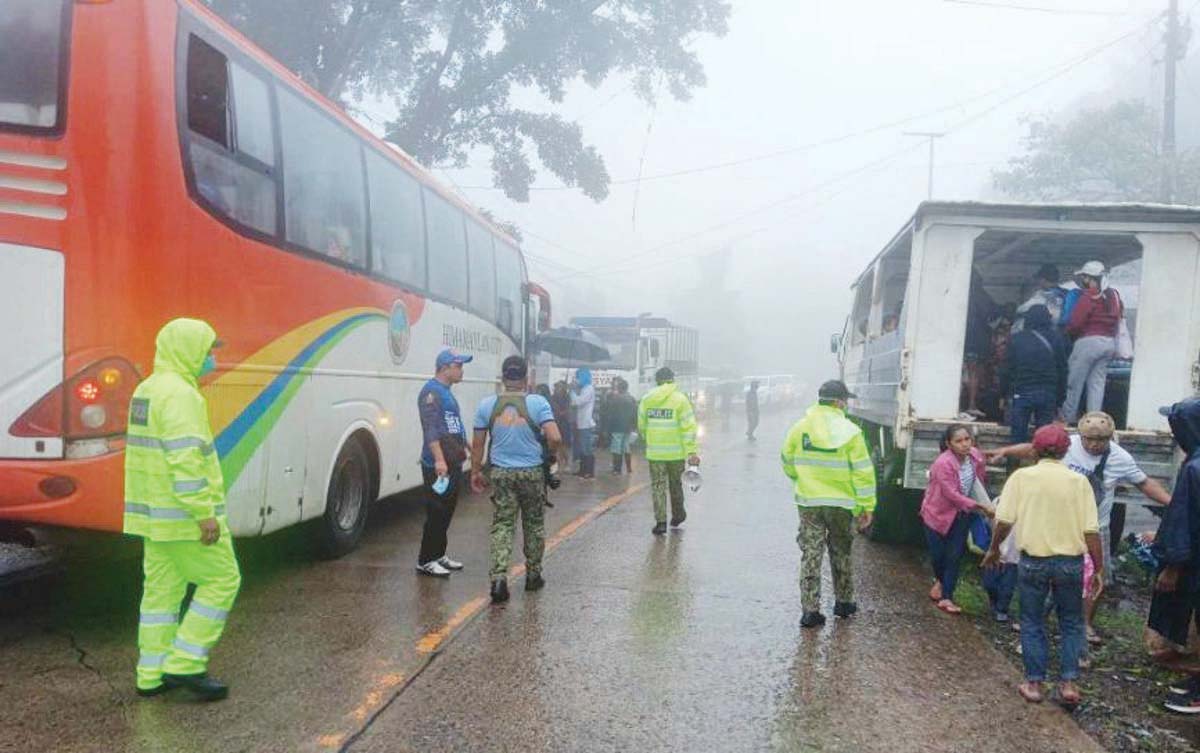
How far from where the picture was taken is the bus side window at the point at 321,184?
6.00m

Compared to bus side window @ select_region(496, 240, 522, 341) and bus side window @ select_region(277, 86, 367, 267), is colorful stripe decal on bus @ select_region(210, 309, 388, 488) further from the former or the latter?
bus side window @ select_region(496, 240, 522, 341)

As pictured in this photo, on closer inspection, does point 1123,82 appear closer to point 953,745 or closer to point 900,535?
point 900,535

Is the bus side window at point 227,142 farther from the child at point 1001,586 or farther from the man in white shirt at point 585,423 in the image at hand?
the man in white shirt at point 585,423

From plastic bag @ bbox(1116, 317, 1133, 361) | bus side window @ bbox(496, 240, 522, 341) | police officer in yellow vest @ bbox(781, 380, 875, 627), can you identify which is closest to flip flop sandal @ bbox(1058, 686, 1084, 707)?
police officer in yellow vest @ bbox(781, 380, 875, 627)

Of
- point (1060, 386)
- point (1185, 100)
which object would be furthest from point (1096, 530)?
point (1185, 100)

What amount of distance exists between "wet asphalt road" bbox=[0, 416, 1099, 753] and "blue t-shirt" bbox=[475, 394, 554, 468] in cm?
94

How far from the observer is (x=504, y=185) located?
23000 millimetres

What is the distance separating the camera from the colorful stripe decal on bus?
210 inches

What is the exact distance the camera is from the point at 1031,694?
439 centimetres

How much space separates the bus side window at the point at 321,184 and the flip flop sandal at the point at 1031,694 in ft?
17.2

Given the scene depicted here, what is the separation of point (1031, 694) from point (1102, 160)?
26.0 metres

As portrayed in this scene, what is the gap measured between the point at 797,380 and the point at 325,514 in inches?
1728

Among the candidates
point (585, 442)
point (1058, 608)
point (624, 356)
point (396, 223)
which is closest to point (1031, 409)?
point (1058, 608)

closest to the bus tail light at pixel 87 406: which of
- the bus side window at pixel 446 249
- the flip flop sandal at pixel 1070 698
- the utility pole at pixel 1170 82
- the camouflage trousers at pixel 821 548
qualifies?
the camouflage trousers at pixel 821 548
